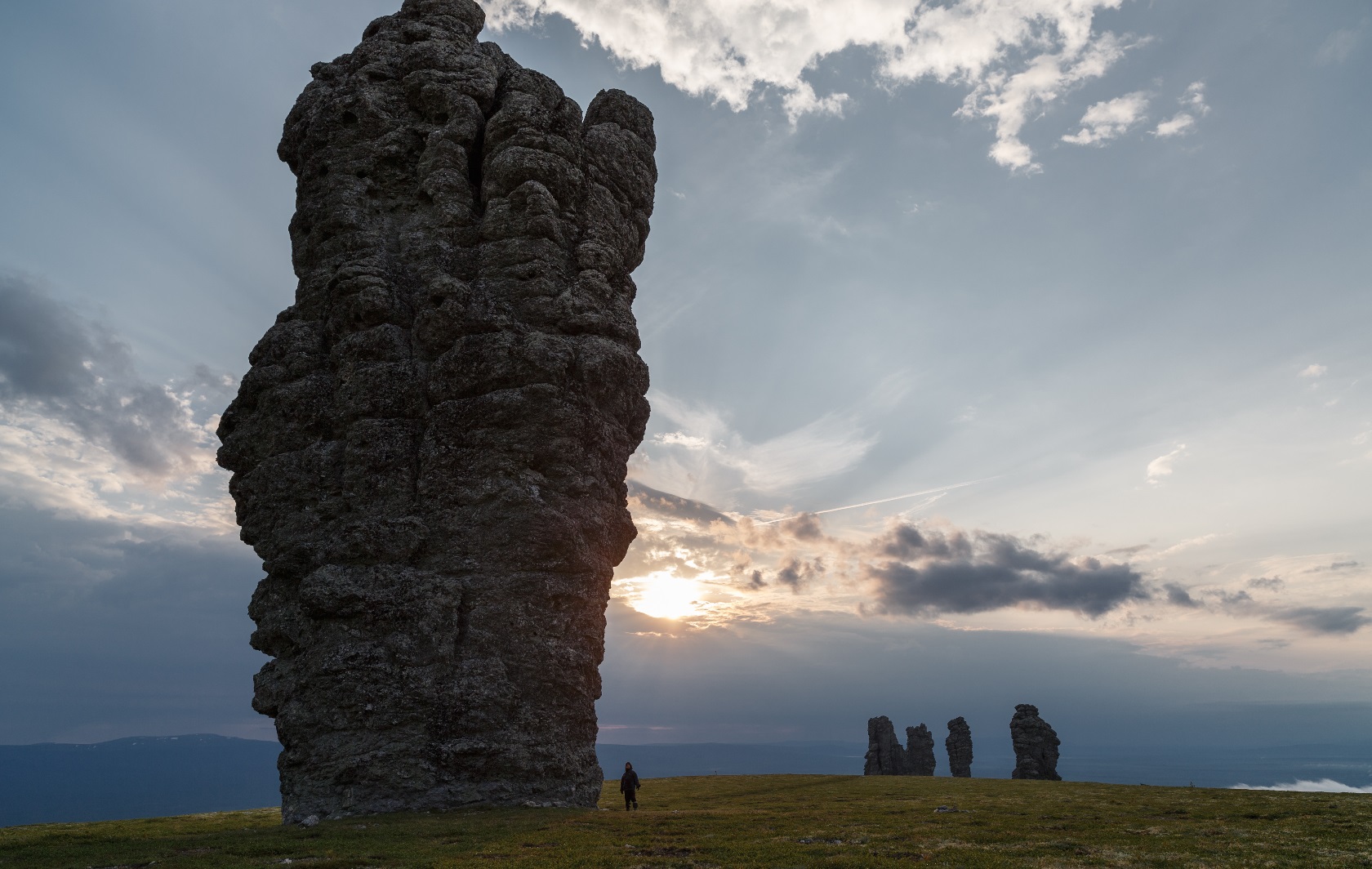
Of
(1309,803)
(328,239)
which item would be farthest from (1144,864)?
(328,239)

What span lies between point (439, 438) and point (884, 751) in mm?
92100

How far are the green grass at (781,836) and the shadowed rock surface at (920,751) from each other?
6718 cm

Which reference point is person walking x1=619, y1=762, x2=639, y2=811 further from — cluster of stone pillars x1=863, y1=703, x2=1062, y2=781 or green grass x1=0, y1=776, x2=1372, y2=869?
cluster of stone pillars x1=863, y1=703, x2=1062, y2=781

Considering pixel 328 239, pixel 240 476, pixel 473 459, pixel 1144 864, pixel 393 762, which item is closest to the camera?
pixel 1144 864

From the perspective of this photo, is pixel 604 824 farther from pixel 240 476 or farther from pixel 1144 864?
pixel 240 476

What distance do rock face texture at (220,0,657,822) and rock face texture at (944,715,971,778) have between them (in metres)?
83.5

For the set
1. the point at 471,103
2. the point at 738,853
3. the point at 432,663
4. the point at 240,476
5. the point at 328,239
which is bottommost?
the point at 738,853

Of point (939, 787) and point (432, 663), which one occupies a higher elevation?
point (432, 663)

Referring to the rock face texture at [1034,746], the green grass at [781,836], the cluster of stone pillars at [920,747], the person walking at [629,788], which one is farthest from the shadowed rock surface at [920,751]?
the person walking at [629,788]

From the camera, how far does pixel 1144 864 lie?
21.2 m

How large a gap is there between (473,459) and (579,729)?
57.9 ft

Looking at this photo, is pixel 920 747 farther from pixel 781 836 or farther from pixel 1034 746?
pixel 781 836

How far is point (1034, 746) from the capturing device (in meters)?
95.5

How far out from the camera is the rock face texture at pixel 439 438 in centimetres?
3866
